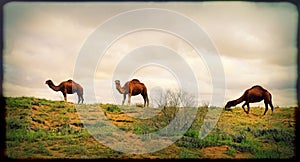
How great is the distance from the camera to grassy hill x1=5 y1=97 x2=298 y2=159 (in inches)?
149

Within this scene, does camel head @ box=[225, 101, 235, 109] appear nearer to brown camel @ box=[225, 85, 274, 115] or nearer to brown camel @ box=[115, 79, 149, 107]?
brown camel @ box=[225, 85, 274, 115]

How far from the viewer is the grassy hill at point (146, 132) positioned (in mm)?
3789

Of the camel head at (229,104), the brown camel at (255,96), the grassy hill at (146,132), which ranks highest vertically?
the brown camel at (255,96)

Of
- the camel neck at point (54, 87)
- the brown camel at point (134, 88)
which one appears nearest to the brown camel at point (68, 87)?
the camel neck at point (54, 87)

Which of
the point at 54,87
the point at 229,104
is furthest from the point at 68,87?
the point at 229,104

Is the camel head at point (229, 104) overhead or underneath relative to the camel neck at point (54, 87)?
underneath

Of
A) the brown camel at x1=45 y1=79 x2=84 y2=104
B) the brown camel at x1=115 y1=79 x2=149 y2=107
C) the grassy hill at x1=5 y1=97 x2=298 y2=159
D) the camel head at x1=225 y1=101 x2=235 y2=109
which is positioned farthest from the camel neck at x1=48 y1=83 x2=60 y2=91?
the camel head at x1=225 y1=101 x2=235 y2=109

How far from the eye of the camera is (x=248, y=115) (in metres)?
3.88

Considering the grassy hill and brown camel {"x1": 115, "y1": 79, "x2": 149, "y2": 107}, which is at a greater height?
brown camel {"x1": 115, "y1": 79, "x2": 149, "y2": 107}

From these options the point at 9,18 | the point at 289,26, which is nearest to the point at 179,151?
the point at 289,26

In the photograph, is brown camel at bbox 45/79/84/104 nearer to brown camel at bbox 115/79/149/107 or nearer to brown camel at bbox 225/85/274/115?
brown camel at bbox 115/79/149/107

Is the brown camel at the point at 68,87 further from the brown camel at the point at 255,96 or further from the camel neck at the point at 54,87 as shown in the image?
the brown camel at the point at 255,96

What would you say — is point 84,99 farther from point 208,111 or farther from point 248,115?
point 248,115

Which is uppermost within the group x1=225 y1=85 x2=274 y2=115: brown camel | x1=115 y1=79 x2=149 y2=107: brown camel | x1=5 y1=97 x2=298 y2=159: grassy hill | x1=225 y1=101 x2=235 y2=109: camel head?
x1=115 y1=79 x2=149 y2=107: brown camel
